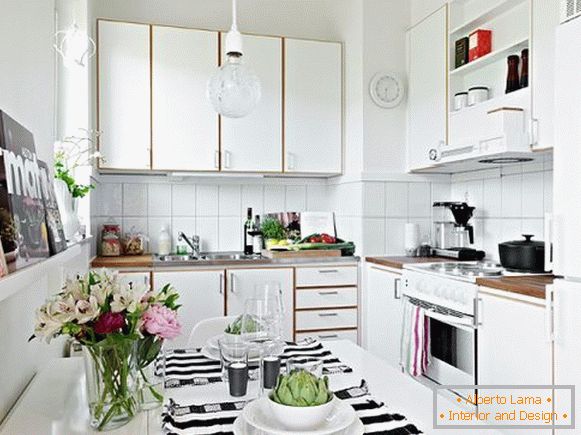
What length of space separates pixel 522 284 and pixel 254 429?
1.54m

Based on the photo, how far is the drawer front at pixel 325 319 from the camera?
3504 millimetres

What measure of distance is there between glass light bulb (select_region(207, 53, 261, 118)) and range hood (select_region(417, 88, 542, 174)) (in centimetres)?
132

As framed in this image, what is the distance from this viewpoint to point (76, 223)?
253 centimetres

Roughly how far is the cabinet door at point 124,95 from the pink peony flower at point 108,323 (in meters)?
2.53

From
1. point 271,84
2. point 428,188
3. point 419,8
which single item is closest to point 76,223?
point 271,84

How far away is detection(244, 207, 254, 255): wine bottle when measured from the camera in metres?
3.91

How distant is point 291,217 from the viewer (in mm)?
4090

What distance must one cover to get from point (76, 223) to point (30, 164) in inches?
49.3

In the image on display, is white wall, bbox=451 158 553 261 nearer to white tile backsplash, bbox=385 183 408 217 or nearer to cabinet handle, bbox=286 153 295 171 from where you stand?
white tile backsplash, bbox=385 183 408 217

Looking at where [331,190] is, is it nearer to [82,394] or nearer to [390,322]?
[390,322]

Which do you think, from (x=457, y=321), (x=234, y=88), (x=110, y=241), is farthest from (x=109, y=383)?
(x=110, y=241)

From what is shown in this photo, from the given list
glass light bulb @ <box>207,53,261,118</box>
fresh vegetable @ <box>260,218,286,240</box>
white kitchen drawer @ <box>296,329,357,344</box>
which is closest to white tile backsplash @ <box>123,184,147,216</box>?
fresh vegetable @ <box>260,218,286,240</box>

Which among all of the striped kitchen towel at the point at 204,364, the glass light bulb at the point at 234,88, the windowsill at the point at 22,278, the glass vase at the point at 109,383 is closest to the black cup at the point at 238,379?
the striped kitchen towel at the point at 204,364

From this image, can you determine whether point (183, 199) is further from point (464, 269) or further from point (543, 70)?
point (543, 70)
